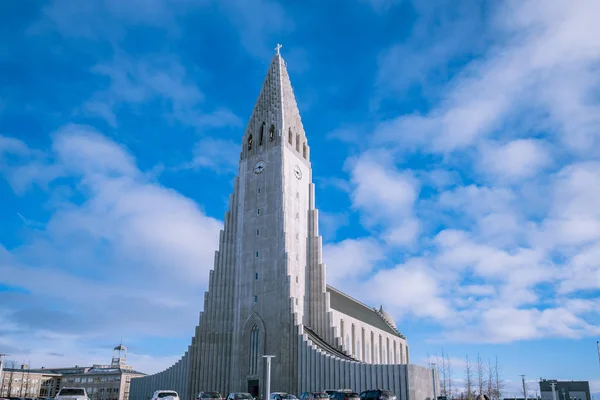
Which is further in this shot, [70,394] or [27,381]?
[27,381]

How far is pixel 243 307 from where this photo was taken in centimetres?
6144

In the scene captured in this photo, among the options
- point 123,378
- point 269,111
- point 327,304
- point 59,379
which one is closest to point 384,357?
point 327,304

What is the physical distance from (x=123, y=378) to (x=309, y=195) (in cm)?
9553

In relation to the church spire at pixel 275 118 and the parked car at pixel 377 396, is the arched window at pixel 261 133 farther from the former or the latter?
the parked car at pixel 377 396

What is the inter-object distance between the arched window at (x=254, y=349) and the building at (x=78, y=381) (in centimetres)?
8839

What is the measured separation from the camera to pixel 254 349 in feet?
193

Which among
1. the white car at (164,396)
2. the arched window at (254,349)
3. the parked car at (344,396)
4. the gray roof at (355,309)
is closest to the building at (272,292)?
the arched window at (254,349)

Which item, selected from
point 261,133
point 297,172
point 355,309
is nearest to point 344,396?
point 297,172

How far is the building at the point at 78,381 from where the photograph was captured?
135250 millimetres

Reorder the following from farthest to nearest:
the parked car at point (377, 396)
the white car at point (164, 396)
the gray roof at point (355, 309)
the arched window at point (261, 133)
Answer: the gray roof at point (355, 309)
the arched window at point (261, 133)
the white car at point (164, 396)
the parked car at point (377, 396)

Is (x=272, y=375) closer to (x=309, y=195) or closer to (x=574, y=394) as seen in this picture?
(x=309, y=195)

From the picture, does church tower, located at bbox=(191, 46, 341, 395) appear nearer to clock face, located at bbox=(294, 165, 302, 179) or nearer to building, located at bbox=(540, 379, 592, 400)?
clock face, located at bbox=(294, 165, 302, 179)

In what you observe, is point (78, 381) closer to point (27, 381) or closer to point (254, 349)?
point (27, 381)

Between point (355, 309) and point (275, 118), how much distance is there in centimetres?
3700
